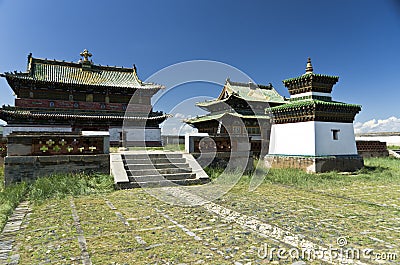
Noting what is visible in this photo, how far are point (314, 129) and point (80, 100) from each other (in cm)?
1924

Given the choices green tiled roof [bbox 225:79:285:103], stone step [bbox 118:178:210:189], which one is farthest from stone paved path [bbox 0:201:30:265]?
green tiled roof [bbox 225:79:285:103]

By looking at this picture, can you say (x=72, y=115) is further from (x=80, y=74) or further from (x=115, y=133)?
(x=80, y=74)

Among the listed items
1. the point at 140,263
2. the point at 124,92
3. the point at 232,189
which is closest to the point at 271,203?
the point at 232,189

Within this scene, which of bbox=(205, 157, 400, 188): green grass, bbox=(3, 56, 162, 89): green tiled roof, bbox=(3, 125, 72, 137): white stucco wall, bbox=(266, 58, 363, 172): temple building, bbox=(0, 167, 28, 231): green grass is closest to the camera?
bbox=(0, 167, 28, 231): green grass

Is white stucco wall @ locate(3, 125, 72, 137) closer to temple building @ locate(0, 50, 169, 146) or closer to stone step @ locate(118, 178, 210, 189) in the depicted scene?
temple building @ locate(0, 50, 169, 146)

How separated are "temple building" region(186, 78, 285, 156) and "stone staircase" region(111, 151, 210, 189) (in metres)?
13.8

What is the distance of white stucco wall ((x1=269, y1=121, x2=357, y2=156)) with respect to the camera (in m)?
12.9

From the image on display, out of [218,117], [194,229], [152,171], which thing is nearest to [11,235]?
[194,229]

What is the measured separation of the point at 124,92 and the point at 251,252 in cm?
2283

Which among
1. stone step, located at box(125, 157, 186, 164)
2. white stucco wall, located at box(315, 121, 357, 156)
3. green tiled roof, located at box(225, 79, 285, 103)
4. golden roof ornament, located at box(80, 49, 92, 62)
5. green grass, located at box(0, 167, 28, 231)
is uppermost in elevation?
golden roof ornament, located at box(80, 49, 92, 62)

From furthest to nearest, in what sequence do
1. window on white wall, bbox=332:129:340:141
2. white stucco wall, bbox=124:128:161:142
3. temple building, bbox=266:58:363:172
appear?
1. white stucco wall, bbox=124:128:161:142
2. window on white wall, bbox=332:129:340:141
3. temple building, bbox=266:58:363:172

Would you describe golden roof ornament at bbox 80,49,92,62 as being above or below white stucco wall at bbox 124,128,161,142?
above

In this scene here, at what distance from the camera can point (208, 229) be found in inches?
192

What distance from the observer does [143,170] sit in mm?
10055
